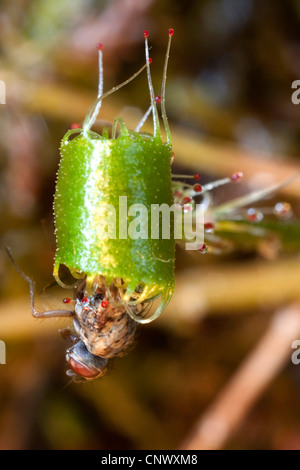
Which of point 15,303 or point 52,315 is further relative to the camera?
point 15,303

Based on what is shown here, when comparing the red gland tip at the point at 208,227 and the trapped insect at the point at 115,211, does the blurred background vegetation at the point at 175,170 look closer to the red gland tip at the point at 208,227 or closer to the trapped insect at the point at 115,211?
the red gland tip at the point at 208,227

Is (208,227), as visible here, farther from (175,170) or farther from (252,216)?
(175,170)

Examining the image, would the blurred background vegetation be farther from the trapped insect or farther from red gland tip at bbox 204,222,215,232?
the trapped insect

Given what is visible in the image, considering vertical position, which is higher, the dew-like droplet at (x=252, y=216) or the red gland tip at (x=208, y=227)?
the dew-like droplet at (x=252, y=216)

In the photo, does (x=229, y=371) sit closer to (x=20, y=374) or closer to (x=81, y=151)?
(x=20, y=374)

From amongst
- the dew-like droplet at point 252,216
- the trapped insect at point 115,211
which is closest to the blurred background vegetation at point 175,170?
the dew-like droplet at point 252,216

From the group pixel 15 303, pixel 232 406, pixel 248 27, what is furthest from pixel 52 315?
pixel 248 27

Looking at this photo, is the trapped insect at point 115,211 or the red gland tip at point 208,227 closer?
the trapped insect at point 115,211
